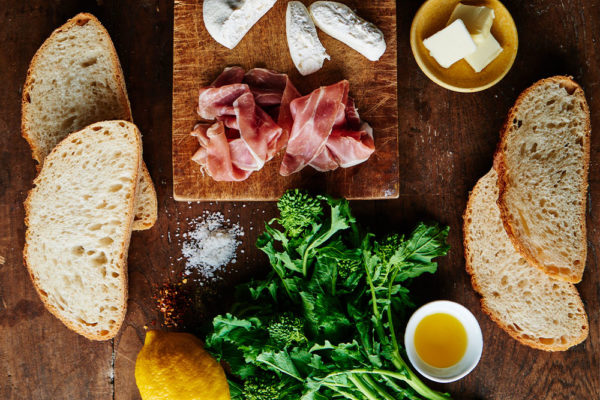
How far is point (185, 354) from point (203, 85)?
1213mm

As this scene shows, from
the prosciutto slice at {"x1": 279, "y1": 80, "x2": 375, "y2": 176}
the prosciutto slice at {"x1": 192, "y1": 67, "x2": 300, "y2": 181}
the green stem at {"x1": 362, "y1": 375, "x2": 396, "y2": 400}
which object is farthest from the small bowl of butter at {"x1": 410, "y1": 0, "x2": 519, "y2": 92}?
the green stem at {"x1": 362, "y1": 375, "x2": 396, "y2": 400}

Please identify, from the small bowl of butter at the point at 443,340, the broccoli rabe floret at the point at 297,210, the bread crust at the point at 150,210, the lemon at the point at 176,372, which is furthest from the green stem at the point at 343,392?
the bread crust at the point at 150,210

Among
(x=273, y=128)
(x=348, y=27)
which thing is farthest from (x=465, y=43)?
(x=273, y=128)

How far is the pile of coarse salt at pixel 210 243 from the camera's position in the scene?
2.47 m

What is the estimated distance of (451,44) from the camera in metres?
2.23

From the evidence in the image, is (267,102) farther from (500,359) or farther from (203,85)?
(500,359)

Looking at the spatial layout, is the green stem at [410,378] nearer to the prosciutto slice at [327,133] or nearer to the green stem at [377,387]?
the green stem at [377,387]

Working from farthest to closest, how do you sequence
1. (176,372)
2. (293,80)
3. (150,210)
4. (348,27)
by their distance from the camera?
(150,210) < (293,80) < (348,27) < (176,372)

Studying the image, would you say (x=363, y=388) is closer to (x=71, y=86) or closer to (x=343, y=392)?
(x=343, y=392)

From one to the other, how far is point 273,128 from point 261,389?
114cm

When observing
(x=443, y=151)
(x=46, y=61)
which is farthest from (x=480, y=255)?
(x=46, y=61)

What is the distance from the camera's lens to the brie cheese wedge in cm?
220

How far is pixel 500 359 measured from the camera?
2455 millimetres

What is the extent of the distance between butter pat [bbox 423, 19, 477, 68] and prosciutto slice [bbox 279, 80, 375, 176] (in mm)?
458
